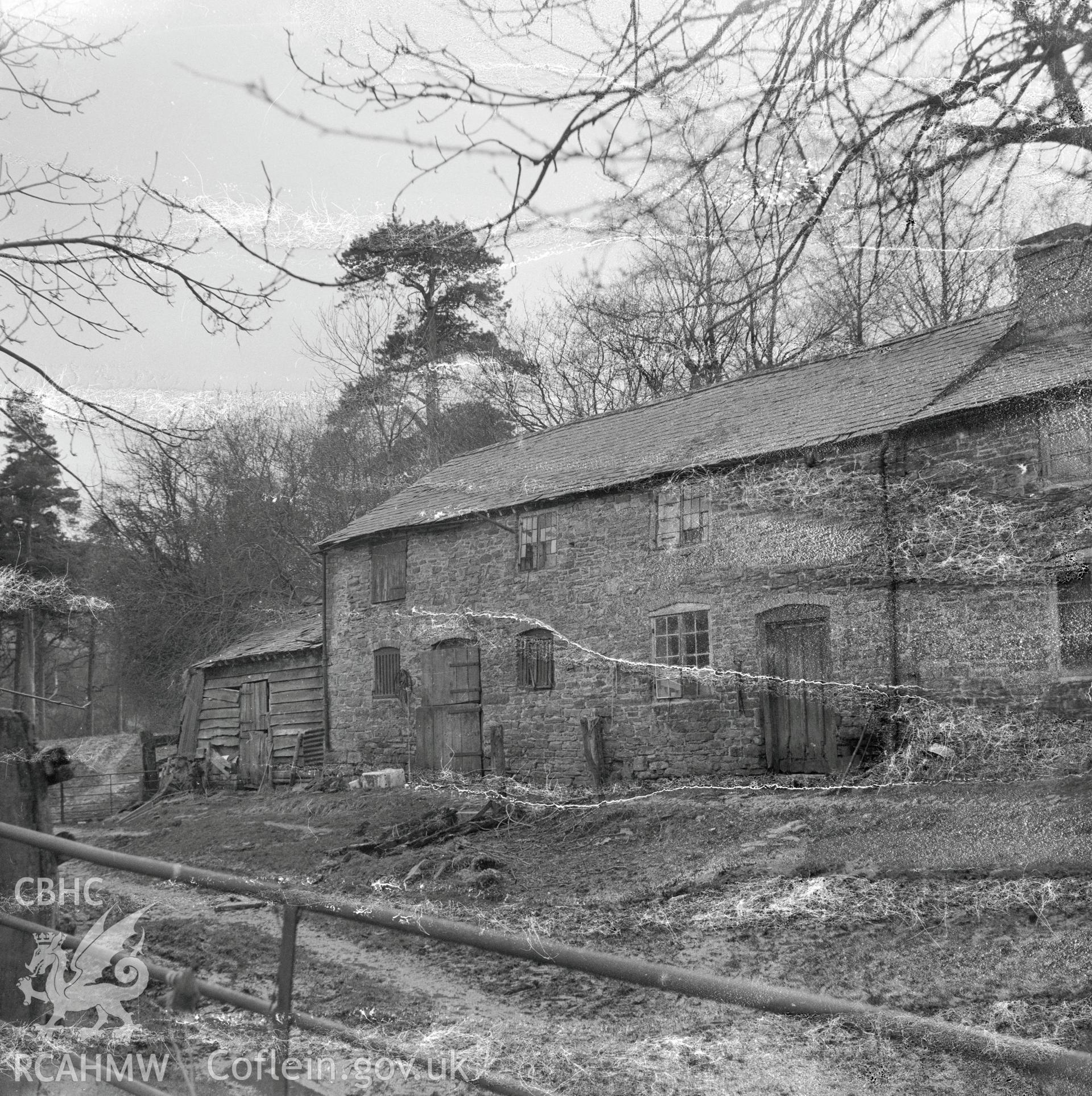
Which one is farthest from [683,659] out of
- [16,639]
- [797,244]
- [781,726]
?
[16,639]

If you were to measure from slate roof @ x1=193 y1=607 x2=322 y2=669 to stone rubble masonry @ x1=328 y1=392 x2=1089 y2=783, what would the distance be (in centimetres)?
106

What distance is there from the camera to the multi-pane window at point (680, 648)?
13.1 meters

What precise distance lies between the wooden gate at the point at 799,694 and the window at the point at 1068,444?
2.80 metres

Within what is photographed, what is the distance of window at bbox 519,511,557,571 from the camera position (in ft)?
50.3

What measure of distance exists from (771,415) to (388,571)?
789 centimetres

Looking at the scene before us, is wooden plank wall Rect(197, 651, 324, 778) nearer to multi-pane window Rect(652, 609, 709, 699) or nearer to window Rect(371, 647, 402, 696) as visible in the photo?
window Rect(371, 647, 402, 696)

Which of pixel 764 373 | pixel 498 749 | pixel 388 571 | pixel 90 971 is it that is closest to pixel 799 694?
pixel 764 373

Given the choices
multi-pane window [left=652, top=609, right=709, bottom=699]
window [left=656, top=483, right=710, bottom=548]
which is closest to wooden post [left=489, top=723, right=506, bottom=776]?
multi-pane window [left=652, top=609, right=709, bottom=699]

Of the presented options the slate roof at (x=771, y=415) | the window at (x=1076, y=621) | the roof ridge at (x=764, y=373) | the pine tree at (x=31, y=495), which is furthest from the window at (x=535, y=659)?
the window at (x=1076, y=621)

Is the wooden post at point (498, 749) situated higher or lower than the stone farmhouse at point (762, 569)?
lower

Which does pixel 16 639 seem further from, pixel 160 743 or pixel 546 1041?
pixel 546 1041

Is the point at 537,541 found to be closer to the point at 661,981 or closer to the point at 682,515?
the point at 682,515

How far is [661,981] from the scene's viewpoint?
1992 mm

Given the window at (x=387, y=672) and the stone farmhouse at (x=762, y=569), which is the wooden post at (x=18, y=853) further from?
the window at (x=387, y=672)
